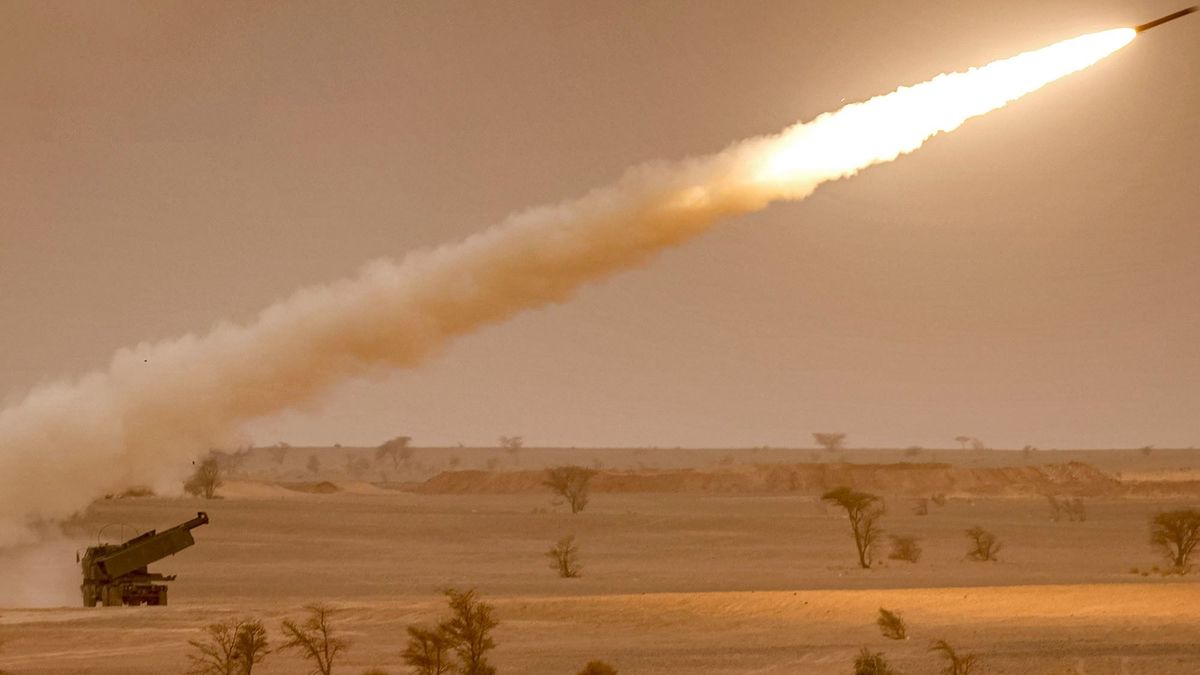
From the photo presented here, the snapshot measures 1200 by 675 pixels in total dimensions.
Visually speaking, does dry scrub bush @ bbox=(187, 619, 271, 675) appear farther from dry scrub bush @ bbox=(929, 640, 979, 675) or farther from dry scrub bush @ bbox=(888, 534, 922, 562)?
dry scrub bush @ bbox=(888, 534, 922, 562)

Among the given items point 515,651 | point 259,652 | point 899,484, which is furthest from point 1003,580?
point 899,484

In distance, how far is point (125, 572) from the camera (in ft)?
112

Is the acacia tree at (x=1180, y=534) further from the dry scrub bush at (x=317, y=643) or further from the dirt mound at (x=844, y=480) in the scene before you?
the dirt mound at (x=844, y=480)

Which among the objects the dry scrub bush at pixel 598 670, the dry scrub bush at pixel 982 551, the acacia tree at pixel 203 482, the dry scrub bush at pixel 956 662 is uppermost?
the acacia tree at pixel 203 482

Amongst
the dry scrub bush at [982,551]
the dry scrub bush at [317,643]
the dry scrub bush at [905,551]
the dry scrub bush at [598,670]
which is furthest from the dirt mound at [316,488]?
the dry scrub bush at [598,670]

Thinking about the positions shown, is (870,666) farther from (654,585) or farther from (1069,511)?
(1069,511)

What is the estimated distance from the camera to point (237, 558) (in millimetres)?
50844

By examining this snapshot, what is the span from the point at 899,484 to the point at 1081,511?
93.1ft

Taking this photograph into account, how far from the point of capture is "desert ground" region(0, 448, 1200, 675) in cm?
2559

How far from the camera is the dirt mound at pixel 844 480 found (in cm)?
9712

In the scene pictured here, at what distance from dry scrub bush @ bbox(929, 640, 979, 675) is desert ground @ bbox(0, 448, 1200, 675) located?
0.80ft

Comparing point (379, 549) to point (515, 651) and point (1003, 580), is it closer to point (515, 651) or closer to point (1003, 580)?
point (1003, 580)

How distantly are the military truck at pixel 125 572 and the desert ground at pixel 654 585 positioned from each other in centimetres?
77

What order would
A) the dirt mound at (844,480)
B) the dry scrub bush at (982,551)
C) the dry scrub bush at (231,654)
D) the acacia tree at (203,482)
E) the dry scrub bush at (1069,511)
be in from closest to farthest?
the dry scrub bush at (231,654) < the dry scrub bush at (982,551) < the dry scrub bush at (1069,511) < the acacia tree at (203,482) < the dirt mound at (844,480)
